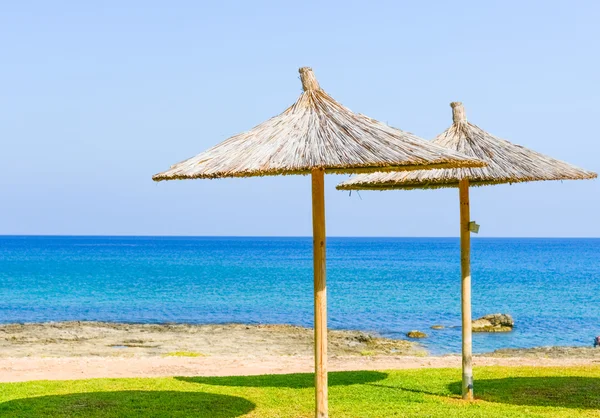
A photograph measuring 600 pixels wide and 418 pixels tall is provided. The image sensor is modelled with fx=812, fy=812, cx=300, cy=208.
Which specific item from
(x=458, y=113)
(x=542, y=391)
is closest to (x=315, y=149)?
(x=458, y=113)

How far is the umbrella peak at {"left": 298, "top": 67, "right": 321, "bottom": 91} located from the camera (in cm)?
843

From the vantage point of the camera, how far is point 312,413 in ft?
30.1

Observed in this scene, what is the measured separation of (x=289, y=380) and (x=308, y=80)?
16.7 feet

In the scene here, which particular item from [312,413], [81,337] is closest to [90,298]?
[81,337]

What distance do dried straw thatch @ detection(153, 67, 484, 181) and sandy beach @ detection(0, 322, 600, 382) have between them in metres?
6.25

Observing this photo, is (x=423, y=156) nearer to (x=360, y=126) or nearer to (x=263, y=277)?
(x=360, y=126)

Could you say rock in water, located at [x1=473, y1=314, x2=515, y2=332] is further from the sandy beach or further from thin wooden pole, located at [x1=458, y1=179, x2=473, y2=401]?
thin wooden pole, located at [x1=458, y1=179, x2=473, y2=401]

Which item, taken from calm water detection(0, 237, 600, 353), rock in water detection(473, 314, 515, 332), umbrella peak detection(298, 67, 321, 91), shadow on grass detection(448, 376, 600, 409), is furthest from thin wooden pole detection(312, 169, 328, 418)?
rock in water detection(473, 314, 515, 332)

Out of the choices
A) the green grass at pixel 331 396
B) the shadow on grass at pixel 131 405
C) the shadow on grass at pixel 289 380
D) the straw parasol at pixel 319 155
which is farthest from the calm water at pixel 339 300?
the straw parasol at pixel 319 155

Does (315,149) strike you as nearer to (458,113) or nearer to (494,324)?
(458,113)

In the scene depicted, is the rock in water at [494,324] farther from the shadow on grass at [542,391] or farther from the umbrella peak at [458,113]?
the umbrella peak at [458,113]

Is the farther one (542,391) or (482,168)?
(542,391)

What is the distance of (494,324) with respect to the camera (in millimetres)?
29172

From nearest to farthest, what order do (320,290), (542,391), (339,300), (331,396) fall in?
(320,290) < (331,396) < (542,391) < (339,300)
